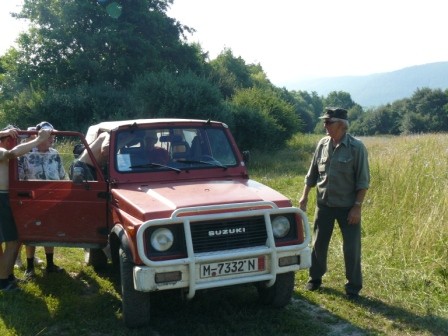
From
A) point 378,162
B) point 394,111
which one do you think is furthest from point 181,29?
point 394,111

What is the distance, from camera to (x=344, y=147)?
16.9 ft

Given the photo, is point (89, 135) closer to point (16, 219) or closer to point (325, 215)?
point (16, 219)

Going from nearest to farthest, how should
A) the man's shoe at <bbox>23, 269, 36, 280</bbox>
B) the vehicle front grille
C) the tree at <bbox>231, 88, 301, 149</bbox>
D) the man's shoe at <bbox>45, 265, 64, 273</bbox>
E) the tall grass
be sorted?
1. the vehicle front grille
2. the tall grass
3. the man's shoe at <bbox>23, 269, 36, 280</bbox>
4. the man's shoe at <bbox>45, 265, 64, 273</bbox>
5. the tree at <bbox>231, 88, 301, 149</bbox>

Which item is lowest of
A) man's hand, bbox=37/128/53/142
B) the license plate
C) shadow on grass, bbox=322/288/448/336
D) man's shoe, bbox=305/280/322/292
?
shadow on grass, bbox=322/288/448/336

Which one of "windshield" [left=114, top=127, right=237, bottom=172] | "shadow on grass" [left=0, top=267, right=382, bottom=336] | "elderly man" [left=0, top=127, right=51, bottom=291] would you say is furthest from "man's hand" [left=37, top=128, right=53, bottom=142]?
"shadow on grass" [left=0, top=267, right=382, bottom=336]

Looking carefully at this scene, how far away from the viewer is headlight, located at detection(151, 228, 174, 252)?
4125 mm

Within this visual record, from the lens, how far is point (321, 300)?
17.3 ft

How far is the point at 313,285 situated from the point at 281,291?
950mm

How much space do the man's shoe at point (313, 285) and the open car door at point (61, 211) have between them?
231 cm

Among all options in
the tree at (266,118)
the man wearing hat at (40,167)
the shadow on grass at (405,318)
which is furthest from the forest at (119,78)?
the shadow on grass at (405,318)

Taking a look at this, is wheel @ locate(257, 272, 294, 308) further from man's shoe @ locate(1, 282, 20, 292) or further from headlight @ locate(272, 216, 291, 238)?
man's shoe @ locate(1, 282, 20, 292)

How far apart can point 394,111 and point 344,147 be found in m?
82.8

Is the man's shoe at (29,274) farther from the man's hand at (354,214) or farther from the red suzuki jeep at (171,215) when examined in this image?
the man's hand at (354,214)

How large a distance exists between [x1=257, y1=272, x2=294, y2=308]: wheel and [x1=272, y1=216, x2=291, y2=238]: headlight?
471 millimetres
